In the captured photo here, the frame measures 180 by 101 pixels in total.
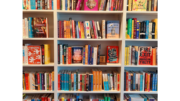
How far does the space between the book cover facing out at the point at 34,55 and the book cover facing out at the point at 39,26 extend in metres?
0.18

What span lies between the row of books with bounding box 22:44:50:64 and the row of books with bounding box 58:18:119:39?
0.31 m

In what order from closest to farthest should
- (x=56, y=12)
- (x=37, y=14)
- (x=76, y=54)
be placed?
(x=56, y=12), (x=76, y=54), (x=37, y=14)

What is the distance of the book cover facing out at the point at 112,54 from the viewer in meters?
1.89

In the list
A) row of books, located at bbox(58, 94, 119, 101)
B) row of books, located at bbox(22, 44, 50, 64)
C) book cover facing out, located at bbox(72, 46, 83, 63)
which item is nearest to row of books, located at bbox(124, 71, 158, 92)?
row of books, located at bbox(58, 94, 119, 101)

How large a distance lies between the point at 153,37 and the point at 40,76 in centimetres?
167

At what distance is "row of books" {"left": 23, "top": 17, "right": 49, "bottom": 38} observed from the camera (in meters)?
1.78

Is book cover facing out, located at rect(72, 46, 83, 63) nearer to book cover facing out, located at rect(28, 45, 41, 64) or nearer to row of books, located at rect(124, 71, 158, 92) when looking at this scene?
book cover facing out, located at rect(28, 45, 41, 64)

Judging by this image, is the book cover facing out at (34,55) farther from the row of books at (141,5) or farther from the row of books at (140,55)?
the row of books at (141,5)

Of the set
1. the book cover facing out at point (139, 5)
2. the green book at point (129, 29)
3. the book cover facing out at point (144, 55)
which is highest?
the book cover facing out at point (139, 5)

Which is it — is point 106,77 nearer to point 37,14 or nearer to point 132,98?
point 132,98

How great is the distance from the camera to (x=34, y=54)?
5.91ft

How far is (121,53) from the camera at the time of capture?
1814 mm

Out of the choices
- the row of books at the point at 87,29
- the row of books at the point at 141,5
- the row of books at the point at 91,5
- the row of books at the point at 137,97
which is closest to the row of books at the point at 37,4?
the row of books at the point at 91,5

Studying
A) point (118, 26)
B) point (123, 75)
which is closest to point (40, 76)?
point (123, 75)
